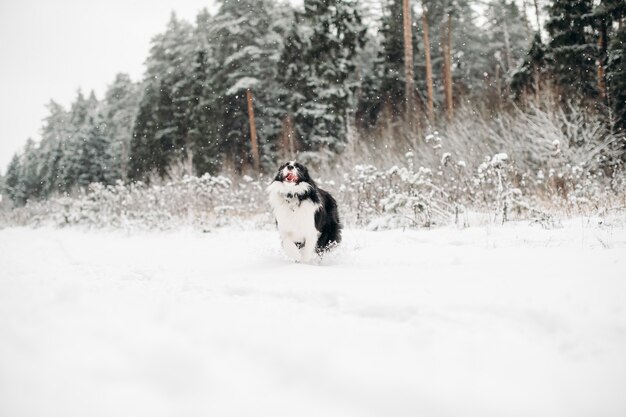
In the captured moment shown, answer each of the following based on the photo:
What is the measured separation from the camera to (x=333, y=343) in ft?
7.34

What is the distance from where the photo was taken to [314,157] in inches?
785

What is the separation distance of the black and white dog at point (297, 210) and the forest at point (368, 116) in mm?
2893

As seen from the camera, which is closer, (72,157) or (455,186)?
(455,186)

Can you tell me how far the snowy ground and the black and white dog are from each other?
4.16 feet

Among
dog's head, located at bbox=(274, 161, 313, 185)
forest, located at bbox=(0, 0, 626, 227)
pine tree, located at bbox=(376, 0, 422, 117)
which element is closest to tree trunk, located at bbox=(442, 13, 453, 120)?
forest, located at bbox=(0, 0, 626, 227)

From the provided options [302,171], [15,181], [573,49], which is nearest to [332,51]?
[573,49]

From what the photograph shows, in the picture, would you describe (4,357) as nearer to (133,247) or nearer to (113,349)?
(113,349)

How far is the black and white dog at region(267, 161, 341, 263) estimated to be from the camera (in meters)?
5.18

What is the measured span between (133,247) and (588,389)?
8.02m

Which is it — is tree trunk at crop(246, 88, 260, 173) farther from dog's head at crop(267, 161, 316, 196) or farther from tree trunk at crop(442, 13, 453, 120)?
dog's head at crop(267, 161, 316, 196)

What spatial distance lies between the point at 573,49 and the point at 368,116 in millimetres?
13267

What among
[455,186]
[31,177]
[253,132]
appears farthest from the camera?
[31,177]

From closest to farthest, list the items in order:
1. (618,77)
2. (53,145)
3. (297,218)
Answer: (297,218) < (618,77) < (53,145)

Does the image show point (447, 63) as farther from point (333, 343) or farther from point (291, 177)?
point (333, 343)
